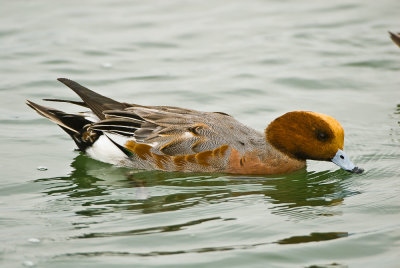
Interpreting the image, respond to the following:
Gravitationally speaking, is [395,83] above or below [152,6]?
below

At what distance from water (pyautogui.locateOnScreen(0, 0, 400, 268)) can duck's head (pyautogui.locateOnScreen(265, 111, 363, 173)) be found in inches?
9.1

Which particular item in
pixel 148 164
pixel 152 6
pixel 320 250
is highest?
pixel 152 6

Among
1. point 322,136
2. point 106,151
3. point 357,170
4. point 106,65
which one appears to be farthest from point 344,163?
point 106,65

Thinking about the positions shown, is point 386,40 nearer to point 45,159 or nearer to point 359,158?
point 359,158

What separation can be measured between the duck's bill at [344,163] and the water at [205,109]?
16 cm

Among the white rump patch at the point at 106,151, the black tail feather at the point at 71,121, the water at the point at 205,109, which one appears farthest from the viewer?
the black tail feather at the point at 71,121

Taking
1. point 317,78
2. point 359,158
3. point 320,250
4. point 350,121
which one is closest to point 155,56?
point 317,78

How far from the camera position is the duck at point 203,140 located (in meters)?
6.85

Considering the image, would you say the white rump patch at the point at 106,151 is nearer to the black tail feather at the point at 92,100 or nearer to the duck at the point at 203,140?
the duck at the point at 203,140

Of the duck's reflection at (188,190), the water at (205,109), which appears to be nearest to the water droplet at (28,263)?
the water at (205,109)

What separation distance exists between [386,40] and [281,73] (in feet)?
7.43

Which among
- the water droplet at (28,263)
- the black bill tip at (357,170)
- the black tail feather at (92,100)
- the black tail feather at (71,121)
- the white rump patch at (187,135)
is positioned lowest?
the water droplet at (28,263)

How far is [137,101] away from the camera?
9.13m

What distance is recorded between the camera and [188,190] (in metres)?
6.62
